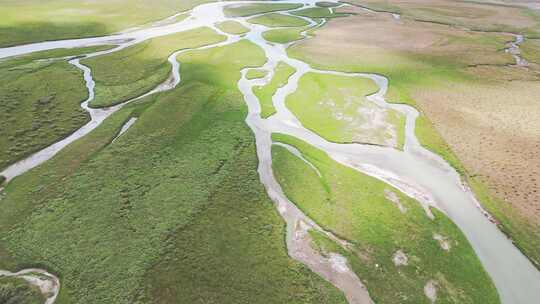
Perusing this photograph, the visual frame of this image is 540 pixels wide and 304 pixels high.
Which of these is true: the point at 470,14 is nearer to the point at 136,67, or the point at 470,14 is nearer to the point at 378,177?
the point at 378,177

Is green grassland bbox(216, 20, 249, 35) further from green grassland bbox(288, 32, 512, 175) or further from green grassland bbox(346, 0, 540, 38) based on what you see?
green grassland bbox(346, 0, 540, 38)

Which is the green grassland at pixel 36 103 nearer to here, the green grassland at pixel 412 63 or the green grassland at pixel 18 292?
the green grassland at pixel 18 292

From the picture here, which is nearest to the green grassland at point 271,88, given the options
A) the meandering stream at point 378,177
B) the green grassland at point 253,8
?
the meandering stream at point 378,177

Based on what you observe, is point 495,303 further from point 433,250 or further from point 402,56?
point 402,56

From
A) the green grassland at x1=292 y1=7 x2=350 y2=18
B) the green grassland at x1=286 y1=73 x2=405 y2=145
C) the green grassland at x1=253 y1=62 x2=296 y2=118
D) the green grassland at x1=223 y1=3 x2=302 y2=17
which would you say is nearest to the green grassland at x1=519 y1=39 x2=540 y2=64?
the green grassland at x1=286 y1=73 x2=405 y2=145

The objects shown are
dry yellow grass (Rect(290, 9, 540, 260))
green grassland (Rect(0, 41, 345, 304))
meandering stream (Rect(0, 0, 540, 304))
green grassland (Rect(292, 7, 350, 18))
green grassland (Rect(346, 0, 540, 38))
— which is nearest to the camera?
green grassland (Rect(0, 41, 345, 304))

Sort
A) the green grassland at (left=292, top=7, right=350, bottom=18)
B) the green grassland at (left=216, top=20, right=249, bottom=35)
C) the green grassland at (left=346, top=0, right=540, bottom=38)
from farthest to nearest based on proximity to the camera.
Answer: the green grassland at (left=292, top=7, right=350, bottom=18) → the green grassland at (left=346, top=0, right=540, bottom=38) → the green grassland at (left=216, top=20, right=249, bottom=35)
